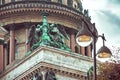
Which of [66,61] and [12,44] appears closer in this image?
[66,61]

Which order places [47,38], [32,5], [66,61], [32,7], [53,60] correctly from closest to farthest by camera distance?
[53,60]
[66,61]
[47,38]
[32,7]
[32,5]

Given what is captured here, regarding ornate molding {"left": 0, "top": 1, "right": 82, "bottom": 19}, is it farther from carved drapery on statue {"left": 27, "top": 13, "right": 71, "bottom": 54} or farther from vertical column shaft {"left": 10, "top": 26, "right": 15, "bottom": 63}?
carved drapery on statue {"left": 27, "top": 13, "right": 71, "bottom": 54}

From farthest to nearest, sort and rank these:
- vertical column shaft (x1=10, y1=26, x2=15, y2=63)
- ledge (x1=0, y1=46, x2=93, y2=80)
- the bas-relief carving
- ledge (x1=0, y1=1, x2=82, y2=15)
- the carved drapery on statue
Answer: ledge (x1=0, y1=1, x2=82, y2=15) < vertical column shaft (x1=10, y1=26, x2=15, y2=63) < the carved drapery on statue < the bas-relief carving < ledge (x1=0, y1=46, x2=93, y2=80)

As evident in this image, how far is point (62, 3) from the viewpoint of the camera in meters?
66.2

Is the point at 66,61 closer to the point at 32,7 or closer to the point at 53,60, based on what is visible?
the point at 53,60

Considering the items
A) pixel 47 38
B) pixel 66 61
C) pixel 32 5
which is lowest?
pixel 66 61

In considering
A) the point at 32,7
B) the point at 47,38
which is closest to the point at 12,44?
the point at 32,7

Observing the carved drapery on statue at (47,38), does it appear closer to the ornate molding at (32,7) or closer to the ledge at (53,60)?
the ledge at (53,60)

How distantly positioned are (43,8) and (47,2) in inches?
36.9

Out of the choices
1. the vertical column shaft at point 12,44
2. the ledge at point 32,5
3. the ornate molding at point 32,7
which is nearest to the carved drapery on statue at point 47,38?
the vertical column shaft at point 12,44

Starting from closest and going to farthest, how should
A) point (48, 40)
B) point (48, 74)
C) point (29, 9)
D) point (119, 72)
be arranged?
point (119, 72) < point (48, 74) < point (48, 40) < point (29, 9)

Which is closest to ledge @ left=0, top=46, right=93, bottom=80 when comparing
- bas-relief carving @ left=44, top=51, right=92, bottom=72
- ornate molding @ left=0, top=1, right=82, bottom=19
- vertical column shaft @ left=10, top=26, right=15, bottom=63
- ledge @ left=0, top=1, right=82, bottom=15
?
bas-relief carving @ left=44, top=51, right=92, bottom=72

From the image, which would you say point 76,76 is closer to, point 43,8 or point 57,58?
point 57,58

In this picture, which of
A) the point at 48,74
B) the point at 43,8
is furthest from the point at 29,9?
the point at 48,74
